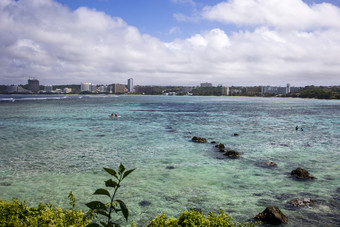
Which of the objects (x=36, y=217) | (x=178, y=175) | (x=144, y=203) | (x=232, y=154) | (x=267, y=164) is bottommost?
(x=144, y=203)

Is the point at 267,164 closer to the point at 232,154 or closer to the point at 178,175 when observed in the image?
the point at 232,154

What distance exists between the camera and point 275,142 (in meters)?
36.2

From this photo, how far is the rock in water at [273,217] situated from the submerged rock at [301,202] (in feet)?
7.72

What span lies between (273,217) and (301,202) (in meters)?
3.56

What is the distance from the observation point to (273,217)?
1259 centimetres

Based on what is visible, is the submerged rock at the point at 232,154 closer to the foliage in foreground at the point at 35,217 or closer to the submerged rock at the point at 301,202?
the submerged rock at the point at 301,202

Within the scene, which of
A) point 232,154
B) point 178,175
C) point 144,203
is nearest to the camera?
point 144,203

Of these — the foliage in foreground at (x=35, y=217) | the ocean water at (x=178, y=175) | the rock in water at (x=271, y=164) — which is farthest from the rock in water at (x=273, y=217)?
the rock in water at (x=271, y=164)

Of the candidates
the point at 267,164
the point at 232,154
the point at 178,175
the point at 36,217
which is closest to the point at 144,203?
the point at 178,175

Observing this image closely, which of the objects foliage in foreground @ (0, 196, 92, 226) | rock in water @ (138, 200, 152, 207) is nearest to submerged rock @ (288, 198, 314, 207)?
rock in water @ (138, 200, 152, 207)

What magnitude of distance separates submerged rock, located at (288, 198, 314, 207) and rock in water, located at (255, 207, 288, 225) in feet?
7.72

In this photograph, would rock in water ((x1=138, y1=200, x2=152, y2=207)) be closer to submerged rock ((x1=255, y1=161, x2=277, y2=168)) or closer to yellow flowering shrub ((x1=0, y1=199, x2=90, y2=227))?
yellow flowering shrub ((x1=0, y1=199, x2=90, y2=227))

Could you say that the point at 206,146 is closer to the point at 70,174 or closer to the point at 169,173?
the point at 169,173

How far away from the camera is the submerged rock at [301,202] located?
1477cm
